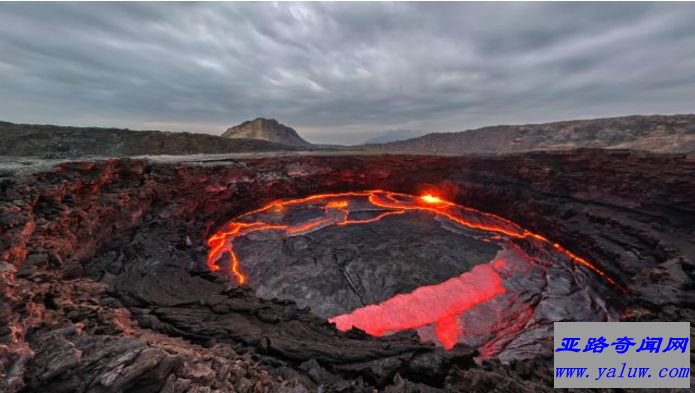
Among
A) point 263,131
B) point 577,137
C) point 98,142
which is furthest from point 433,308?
point 263,131

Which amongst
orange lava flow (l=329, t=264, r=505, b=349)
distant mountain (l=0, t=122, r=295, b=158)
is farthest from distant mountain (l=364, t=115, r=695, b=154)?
distant mountain (l=0, t=122, r=295, b=158)

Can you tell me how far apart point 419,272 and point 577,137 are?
5876 cm

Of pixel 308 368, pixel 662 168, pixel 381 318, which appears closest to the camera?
pixel 308 368

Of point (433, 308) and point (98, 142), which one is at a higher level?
point (98, 142)

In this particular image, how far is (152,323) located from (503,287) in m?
16.2

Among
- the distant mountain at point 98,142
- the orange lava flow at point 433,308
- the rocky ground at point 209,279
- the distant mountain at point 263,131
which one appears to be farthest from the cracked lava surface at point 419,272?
the distant mountain at point 263,131

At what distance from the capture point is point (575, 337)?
5.74 metres

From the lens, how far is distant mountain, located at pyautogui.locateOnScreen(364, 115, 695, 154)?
40.3 m

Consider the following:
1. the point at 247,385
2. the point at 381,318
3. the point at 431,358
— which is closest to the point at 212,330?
the point at 247,385

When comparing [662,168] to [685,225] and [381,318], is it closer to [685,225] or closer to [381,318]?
[685,225]

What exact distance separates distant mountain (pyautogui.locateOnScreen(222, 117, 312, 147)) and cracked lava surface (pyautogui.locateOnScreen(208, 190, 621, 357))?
209 ft

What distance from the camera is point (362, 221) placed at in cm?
2259

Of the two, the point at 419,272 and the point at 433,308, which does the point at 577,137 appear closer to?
the point at 419,272

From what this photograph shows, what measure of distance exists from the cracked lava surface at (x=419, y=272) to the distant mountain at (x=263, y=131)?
2508 inches
